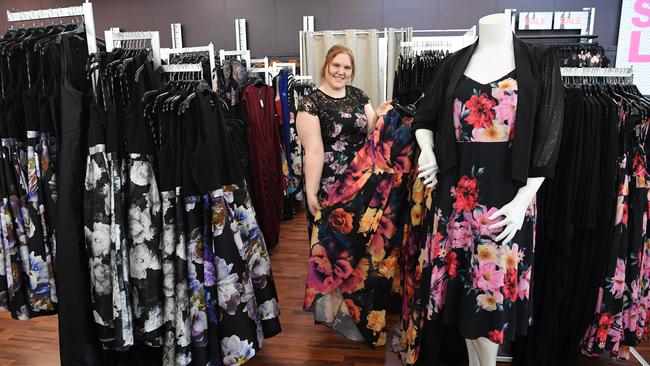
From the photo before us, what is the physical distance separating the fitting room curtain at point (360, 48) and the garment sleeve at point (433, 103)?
8.88 ft

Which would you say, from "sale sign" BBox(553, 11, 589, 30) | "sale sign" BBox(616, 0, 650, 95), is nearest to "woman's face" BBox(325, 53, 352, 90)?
"sale sign" BBox(553, 11, 589, 30)

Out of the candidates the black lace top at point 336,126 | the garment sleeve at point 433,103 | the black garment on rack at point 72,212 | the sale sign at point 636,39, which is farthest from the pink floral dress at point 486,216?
the sale sign at point 636,39

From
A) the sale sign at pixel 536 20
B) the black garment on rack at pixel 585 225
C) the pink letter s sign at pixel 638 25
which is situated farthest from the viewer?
the sale sign at pixel 536 20

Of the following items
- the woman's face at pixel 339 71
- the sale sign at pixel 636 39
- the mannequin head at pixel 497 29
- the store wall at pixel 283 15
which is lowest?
the woman's face at pixel 339 71

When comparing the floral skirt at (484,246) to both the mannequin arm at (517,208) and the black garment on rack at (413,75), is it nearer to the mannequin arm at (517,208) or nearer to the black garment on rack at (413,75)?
the mannequin arm at (517,208)

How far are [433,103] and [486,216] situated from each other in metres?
0.48

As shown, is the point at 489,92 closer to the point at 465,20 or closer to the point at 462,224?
the point at 462,224

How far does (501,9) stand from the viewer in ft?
21.6

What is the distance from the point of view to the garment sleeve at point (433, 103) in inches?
66.2

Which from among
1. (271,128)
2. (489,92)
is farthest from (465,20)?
(489,92)

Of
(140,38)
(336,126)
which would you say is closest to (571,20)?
(336,126)

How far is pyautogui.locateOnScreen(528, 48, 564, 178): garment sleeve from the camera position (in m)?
1.46

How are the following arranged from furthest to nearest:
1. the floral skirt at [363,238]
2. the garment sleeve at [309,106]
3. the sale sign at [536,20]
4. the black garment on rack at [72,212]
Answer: the sale sign at [536,20]
the garment sleeve at [309,106]
the floral skirt at [363,238]
the black garment on rack at [72,212]

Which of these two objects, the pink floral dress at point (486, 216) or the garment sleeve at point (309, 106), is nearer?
the pink floral dress at point (486, 216)
